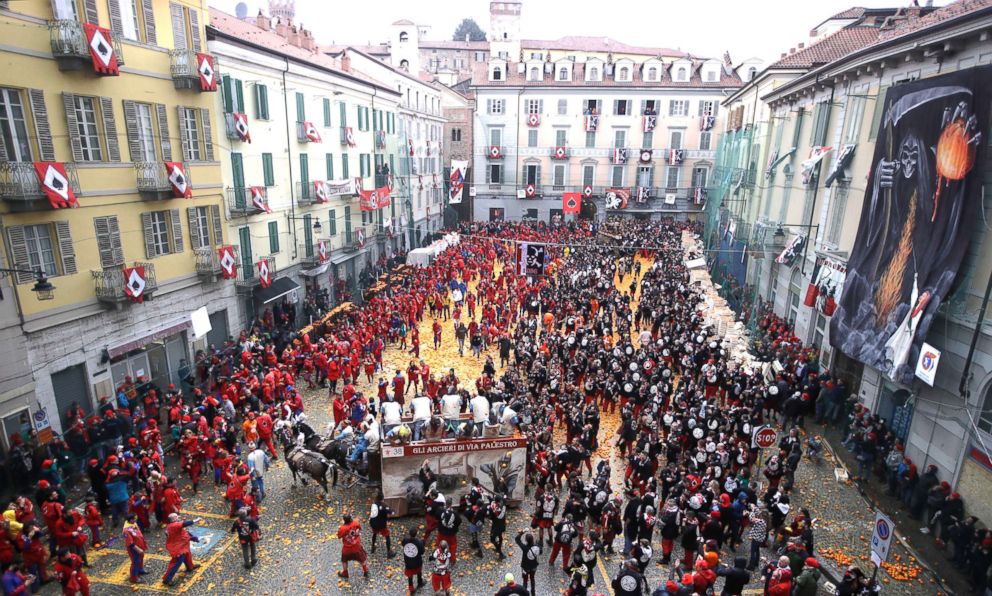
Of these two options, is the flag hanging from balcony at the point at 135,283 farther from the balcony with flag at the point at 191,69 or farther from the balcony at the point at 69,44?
the balcony with flag at the point at 191,69

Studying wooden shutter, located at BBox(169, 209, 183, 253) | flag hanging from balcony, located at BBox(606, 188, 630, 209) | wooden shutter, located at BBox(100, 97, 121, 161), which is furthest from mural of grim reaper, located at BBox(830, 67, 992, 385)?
flag hanging from balcony, located at BBox(606, 188, 630, 209)

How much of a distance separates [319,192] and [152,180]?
37.4 feet

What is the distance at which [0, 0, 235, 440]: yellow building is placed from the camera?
14.4m

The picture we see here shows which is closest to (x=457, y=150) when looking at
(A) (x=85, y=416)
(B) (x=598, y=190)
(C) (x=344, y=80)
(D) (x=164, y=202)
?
(B) (x=598, y=190)

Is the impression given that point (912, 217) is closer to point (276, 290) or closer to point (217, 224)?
point (217, 224)

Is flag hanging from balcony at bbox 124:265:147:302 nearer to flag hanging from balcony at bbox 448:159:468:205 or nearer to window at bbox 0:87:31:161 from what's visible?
window at bbox 0:87:31:161

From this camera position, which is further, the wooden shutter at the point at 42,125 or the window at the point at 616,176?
the window at the point at 616,176

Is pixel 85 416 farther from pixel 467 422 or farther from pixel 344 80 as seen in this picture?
pixel 344 80

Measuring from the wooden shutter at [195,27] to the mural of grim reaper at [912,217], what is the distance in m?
22.6

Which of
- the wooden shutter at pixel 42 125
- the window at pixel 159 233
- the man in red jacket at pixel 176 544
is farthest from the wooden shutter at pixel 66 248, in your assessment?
the man in red jacket at pixel 176 544

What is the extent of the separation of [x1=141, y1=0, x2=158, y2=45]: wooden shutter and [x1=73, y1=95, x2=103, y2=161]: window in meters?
3.36

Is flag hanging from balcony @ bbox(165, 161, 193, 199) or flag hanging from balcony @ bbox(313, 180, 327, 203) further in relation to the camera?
flag hanging from balcony @ bbox(313, 180, 327, 203)

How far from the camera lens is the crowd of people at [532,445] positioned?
10594 millimetres

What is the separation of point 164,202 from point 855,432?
2235 cm
